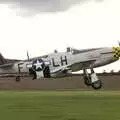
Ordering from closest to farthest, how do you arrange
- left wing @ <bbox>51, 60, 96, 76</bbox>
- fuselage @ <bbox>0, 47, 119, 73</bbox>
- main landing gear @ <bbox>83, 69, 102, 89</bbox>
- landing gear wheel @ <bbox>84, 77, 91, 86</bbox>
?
main landing gear @ <bbox>83, 69, 102, 89</bbox> → landing gear wheel @ <bbox>84, 77, 91, 86</bbox> → fuselage @ <bbox>0, 47, 119, 73</bbox> → left wing @ <bbox>51, 60, 96, 76</bbox>

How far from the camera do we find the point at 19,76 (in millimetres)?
70500

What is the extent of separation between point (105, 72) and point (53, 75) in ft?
26.7

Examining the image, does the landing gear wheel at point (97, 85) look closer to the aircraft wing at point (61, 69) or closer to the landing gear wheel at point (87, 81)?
the landing gear wheel at point (87, 81)

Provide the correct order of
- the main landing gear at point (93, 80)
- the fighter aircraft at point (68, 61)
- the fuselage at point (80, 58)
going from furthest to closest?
the fuselage at point (80, 58)
the fighter aircraft at point (68, 61)
the main landing gear at point (93, 80)

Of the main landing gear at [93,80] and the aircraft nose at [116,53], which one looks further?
the aircraft nose at [116,53]

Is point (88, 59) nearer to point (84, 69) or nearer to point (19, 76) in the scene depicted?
point (84, 69)

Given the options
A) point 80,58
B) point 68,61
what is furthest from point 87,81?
point 68,61

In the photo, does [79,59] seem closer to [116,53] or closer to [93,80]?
[116,53]
